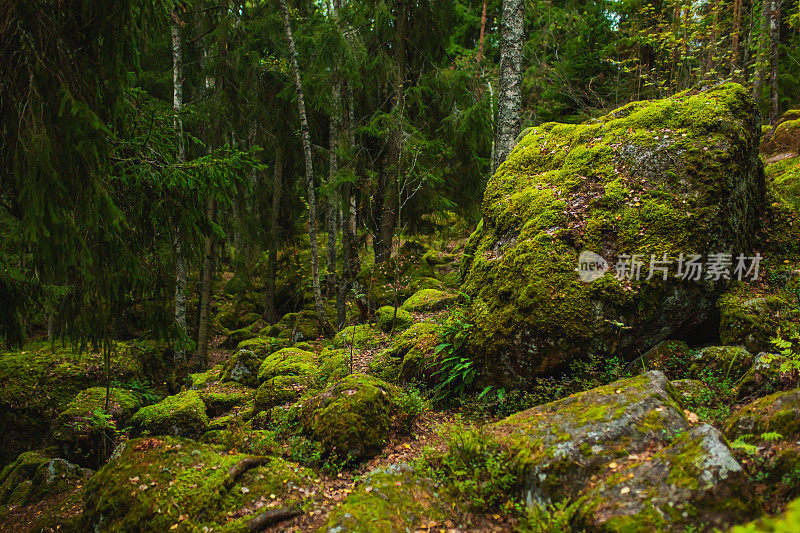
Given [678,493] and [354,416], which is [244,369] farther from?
→ [678,493]

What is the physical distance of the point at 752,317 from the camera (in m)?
4.38

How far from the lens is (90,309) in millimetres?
4574

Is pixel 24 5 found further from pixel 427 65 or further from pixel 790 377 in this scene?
pixel 427 65

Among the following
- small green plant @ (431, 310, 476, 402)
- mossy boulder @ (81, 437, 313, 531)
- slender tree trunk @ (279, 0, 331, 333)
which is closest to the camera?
mossy boulder @ (81, 437, 313, 531)

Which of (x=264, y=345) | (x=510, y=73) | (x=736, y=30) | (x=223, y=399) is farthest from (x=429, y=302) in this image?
(x=736, y=30)

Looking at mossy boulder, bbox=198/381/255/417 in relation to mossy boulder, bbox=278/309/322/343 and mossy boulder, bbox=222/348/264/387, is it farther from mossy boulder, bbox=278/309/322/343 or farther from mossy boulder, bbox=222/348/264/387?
mossy boulder, bbox=278/309/322/343

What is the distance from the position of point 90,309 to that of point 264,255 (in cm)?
1007

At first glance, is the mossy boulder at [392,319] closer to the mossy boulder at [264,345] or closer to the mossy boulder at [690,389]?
the mossy boulder at [264,345]

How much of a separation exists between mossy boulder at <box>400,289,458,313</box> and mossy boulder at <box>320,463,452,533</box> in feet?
17.0

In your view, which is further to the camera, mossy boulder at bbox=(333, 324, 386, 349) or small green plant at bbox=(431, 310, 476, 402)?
mossy boulder at bbox=(333, 324, 386, 349)

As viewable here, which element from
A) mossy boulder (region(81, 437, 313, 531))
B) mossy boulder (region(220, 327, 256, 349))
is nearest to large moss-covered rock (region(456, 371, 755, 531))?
mossy boulder (region(81, 437, 313, 531))

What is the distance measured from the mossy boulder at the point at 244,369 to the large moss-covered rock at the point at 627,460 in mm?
5900

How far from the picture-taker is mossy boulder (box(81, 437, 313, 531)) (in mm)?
3482

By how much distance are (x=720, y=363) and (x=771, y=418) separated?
5.19 ft
